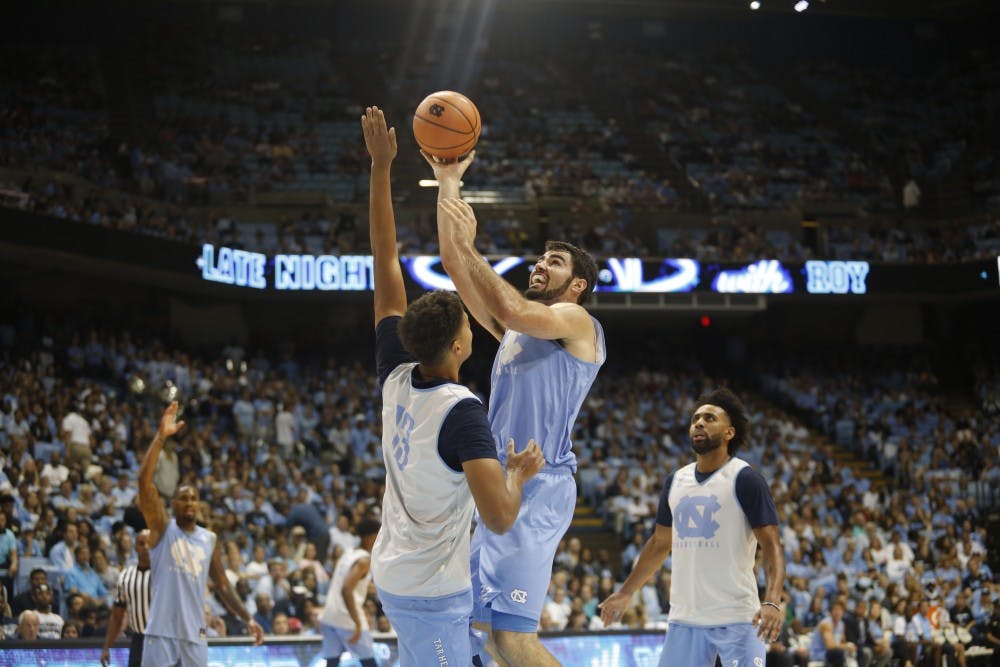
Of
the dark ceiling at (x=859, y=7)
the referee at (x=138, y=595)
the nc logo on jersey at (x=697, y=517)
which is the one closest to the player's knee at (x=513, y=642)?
the nc logo on jersey at (x=697, y=517)

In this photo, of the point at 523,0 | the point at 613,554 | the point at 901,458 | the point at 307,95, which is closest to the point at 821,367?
the point at 901,458

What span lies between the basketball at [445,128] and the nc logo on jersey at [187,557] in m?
3.39

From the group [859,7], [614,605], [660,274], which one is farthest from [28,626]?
[859,7]

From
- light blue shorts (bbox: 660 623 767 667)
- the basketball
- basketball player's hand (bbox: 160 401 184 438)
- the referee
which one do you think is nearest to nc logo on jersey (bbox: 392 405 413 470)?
the basketball

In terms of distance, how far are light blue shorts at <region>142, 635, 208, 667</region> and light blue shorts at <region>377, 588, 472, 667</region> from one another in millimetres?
3520

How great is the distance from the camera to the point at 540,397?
15.6 feet

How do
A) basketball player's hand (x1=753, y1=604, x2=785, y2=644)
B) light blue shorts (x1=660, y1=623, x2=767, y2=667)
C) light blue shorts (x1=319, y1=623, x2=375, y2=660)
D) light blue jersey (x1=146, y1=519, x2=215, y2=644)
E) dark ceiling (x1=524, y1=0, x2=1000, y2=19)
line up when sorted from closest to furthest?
basketball player's hand (x1=753, y1=604, x2=785, y2=644), light blue shorts (x1=660, y1=623, x2=767, y2=667), light blue jersey (x1=146, y1=519, x2=215, y2=644), light blue shorts (x1=319, y1=623, x2=375, y2=660), dark ceiling (x1=524, y1=0, x2=1000, y2=19)

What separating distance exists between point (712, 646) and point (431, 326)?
9.13 feet

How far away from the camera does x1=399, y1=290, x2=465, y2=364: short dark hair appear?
3840 mm

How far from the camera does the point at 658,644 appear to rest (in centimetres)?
1066

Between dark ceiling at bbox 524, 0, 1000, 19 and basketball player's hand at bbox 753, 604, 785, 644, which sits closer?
basketball player's hand at bbox 753, 604, 785, 644

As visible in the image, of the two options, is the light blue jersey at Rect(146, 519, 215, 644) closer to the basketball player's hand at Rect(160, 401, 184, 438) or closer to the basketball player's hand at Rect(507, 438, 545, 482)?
the basketball player's hand at Rect(160, 401, 184, 438)

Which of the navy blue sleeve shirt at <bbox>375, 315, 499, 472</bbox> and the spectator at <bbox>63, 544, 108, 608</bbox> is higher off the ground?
the navy blue sleeve shirt at <bbox>375, 315, 499, 472</bbox>

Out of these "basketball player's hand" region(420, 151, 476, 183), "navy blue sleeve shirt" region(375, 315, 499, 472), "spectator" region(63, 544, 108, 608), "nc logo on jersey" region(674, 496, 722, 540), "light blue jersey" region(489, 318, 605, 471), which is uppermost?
"basketball player's hand" region(420, 151, 476, 183)
